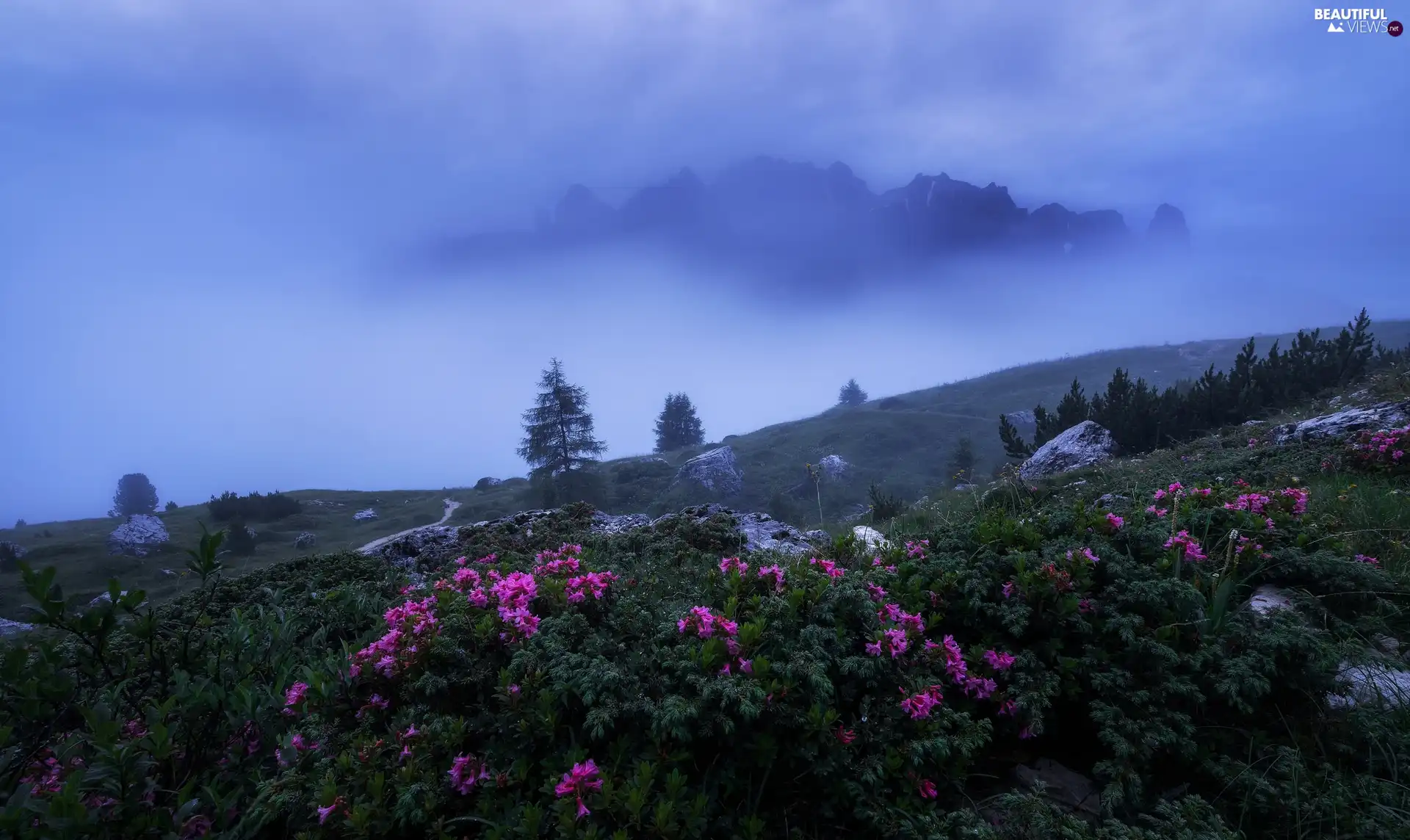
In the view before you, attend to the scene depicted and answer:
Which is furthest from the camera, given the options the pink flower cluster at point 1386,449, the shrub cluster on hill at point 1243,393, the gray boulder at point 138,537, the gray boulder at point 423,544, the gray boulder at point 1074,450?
the gray boulder at point 138,537

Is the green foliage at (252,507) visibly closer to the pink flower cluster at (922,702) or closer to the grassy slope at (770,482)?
the grassy slope at (770,482)

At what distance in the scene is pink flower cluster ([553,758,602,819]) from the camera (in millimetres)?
2127

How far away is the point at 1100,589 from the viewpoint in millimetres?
3543

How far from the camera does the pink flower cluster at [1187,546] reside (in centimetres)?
396

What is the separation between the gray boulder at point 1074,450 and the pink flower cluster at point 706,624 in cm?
1437

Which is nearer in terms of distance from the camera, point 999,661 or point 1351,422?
point 999,661

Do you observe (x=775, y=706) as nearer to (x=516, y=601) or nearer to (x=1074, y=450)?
(x=516, y=601)

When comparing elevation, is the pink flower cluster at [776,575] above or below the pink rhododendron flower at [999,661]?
above

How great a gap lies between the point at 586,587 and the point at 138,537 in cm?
2757

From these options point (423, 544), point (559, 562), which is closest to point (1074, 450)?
point (423, 544)

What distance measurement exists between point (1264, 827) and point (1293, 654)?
0.95m

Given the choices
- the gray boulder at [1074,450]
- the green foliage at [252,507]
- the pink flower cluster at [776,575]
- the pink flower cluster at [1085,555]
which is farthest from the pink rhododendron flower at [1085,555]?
the green foliage at [252,507]

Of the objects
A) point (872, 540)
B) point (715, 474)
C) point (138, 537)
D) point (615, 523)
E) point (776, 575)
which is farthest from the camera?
point (715, 474)

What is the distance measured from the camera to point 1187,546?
4.04 m
